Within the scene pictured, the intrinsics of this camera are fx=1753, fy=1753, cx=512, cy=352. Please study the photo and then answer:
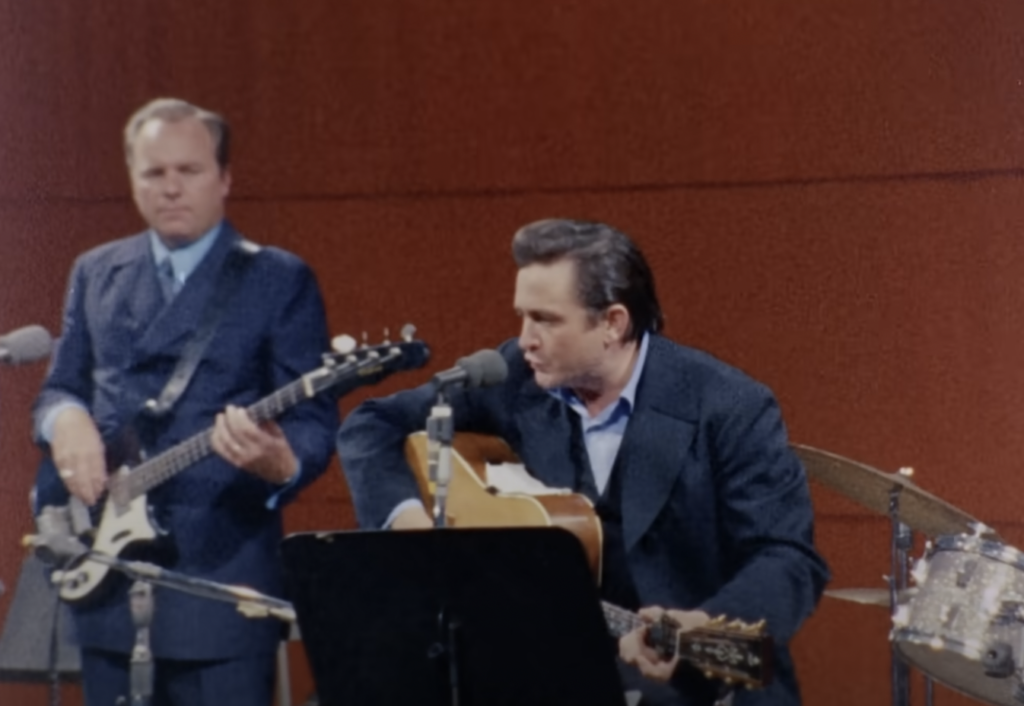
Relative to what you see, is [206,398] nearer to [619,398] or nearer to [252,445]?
[252,445]

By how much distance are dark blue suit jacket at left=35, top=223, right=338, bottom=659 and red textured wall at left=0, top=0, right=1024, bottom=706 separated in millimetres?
111

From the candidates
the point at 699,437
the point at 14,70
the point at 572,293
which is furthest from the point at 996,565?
the point at 14,70

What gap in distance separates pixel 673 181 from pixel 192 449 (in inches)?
43.6

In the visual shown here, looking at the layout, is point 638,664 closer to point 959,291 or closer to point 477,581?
point 477,581

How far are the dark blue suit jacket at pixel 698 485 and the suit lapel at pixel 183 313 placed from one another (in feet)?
1.68

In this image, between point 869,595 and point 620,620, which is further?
point 869,595

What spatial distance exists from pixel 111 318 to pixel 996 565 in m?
1.81

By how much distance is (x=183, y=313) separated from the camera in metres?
3.52

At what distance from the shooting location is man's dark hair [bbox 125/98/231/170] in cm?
365

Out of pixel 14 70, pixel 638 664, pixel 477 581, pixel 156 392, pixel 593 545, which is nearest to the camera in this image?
pixel 477 581

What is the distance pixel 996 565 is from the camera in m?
3.23

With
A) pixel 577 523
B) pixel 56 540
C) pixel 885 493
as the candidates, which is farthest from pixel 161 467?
pixel 885 493

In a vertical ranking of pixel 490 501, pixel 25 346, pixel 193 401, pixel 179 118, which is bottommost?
pixel 490 501

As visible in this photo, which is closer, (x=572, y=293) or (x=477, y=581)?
(x=477, y=581)
